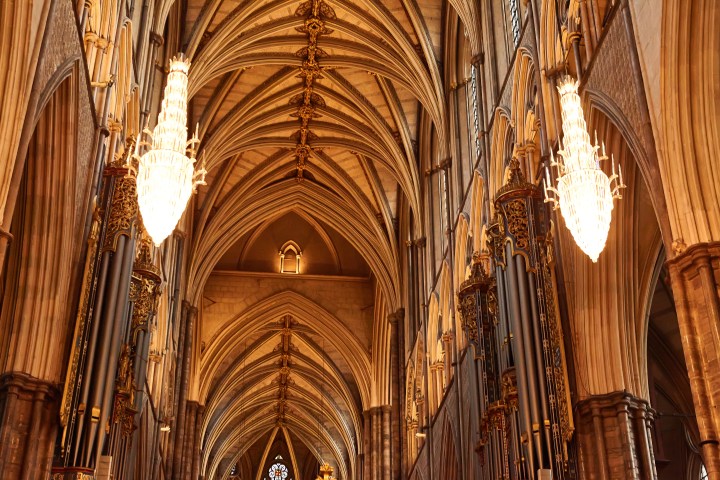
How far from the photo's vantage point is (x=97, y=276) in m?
12.9

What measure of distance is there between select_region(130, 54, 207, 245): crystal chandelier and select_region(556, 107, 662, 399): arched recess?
5.28 metres

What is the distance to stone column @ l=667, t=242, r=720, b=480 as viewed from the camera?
855cm

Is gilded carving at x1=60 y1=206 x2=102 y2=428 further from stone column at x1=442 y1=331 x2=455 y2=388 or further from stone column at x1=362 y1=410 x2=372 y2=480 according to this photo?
stone column at x1=362 y1=410 x2=372 y2=480

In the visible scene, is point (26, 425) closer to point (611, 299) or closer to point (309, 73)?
point (611, 299)

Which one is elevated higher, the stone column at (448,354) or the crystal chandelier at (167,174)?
the stone column at (448,354)

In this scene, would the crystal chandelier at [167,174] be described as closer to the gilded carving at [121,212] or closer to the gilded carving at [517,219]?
the gilded carving at [121,212]

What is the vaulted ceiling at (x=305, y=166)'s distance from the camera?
25.0 metres

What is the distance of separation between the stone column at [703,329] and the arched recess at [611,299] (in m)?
3.49

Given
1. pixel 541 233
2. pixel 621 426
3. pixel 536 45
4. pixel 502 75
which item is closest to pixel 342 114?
pixel 502 75

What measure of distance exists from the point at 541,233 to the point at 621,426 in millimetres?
2997

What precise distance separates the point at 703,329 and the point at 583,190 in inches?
90.4

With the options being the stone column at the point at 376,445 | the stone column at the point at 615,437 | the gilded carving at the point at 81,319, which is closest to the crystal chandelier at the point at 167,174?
the gilded carving at the point at 81,319

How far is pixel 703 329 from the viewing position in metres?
8.95

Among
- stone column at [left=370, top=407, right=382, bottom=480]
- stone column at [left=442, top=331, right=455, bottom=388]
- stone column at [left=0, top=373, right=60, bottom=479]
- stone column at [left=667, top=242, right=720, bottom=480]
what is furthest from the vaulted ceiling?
stone column at [left=667, top=242, right=720, bottom=480]
